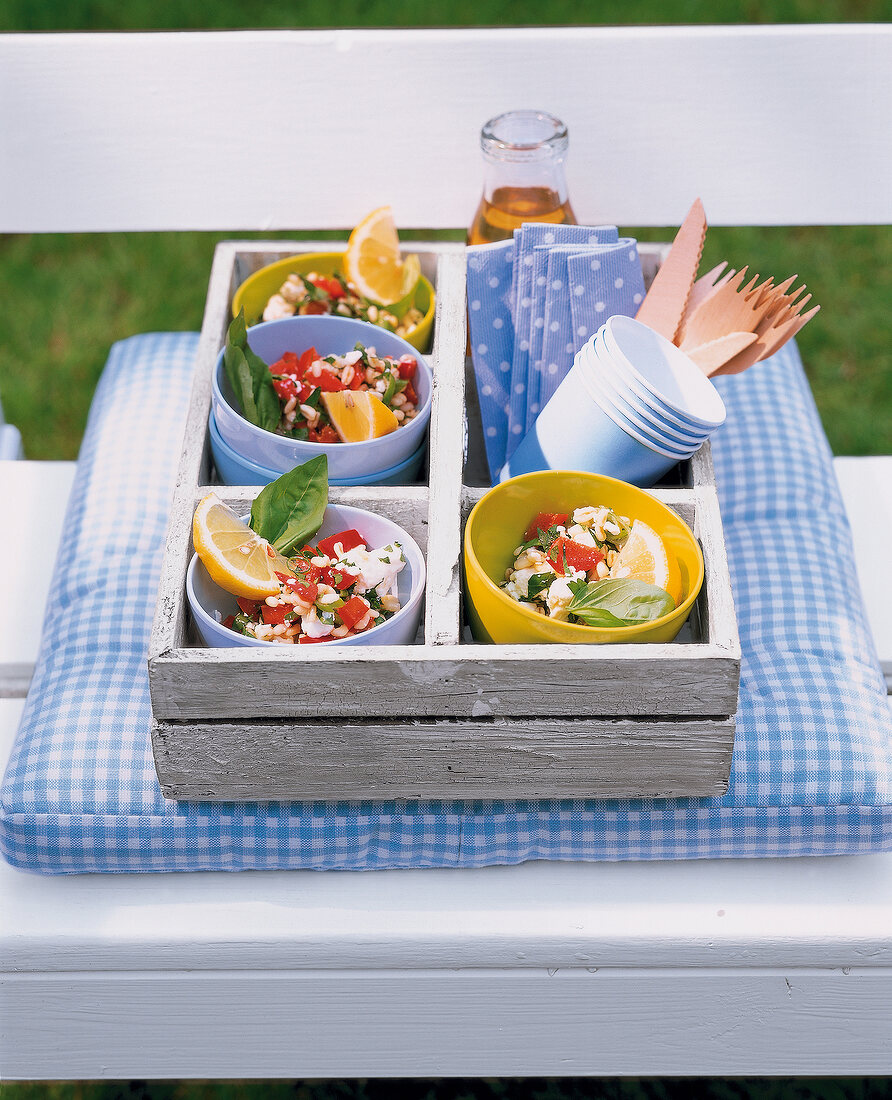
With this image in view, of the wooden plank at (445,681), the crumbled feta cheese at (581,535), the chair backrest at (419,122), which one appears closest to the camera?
the wooden plank at (445,681)

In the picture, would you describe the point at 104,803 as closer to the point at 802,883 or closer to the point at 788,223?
the point at 802,883

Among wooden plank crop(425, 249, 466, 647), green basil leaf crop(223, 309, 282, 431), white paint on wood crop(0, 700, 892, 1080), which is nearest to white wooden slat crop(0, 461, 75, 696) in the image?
white paint on wood crop(0, 700, 892, 1080)

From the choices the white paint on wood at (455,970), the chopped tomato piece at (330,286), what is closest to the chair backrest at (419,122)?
the chopped tomato piece at (330,286)

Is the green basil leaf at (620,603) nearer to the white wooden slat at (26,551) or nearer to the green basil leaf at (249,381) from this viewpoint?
the green basil leaf at (249,381)

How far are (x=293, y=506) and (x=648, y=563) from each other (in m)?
0.30

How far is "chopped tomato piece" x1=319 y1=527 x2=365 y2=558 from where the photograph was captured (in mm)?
1062

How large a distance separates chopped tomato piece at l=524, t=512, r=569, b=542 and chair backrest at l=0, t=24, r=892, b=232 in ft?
2.08

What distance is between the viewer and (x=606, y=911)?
108 centimetres

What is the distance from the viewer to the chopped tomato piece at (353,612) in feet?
3.28

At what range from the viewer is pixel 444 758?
1.01m

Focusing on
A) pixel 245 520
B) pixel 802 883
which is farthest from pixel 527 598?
pixel 802 883

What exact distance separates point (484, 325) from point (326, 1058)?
71cm

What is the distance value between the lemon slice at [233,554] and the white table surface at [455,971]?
28 cm

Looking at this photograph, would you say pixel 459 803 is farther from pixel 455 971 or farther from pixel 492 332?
pixel 492 332
